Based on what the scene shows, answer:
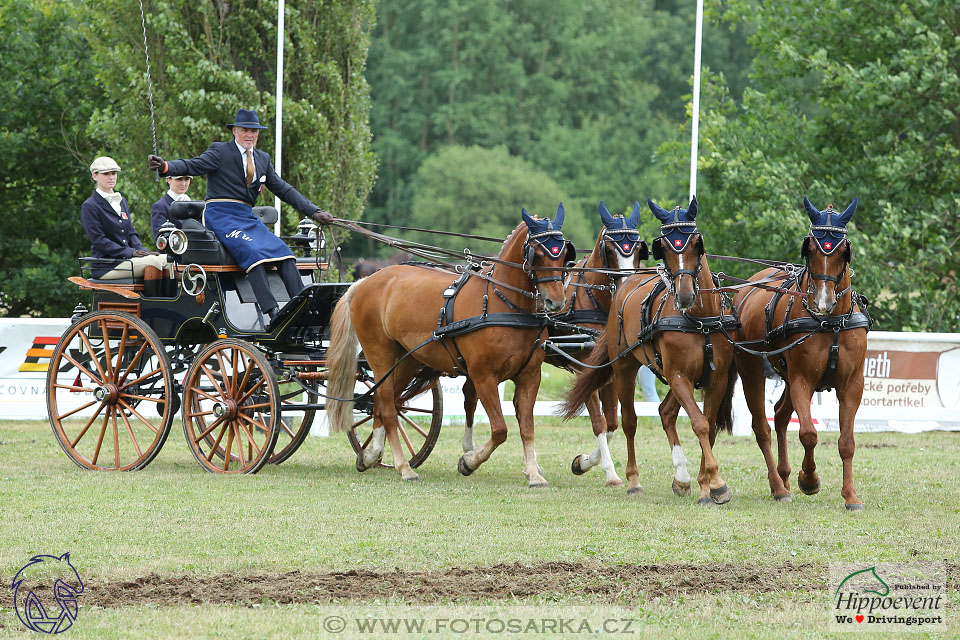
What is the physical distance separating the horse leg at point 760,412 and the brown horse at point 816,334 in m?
0.01

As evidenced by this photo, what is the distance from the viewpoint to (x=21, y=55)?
2141 cm

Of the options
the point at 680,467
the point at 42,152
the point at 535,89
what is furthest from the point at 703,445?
the point at 535,89

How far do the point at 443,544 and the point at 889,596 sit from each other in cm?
246

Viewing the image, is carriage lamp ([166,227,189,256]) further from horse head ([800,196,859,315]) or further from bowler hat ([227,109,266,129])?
horse head ([800,196,859,315])

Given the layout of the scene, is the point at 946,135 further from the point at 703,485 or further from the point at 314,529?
the point at 314,529

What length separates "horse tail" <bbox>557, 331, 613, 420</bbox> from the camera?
9.70 metres

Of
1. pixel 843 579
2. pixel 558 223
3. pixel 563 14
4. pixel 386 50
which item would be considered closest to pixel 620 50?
pixel 563 14

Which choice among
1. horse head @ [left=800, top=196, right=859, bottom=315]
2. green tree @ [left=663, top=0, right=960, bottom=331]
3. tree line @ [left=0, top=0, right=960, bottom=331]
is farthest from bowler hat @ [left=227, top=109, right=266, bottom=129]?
green tree @ [left=663, top=0, right=960, bottom=331]

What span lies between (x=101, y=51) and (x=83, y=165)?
8.75 feet

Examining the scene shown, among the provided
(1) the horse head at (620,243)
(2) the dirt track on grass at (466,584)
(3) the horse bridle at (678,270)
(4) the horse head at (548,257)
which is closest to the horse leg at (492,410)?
(4) the horse head at (548,257)

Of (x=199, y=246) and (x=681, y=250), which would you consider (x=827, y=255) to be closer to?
(x=681, y=250)

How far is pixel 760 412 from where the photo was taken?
367 inches

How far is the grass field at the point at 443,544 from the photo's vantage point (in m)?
5.53

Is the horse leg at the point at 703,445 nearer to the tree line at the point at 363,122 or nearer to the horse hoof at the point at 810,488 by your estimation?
the horse hoof at the point at 810,488
